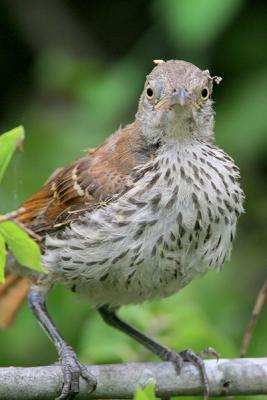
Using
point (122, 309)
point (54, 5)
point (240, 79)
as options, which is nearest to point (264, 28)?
point (240, 79)

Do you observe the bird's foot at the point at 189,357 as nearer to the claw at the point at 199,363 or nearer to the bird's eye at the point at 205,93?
the claw at the point at 199,363

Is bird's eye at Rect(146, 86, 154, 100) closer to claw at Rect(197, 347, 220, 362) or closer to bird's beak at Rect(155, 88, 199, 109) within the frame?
bird's beak at Rect(155, 88, 199, 109)

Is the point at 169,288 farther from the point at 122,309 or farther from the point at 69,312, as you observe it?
the point at 69,312

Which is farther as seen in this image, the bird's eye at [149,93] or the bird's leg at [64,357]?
the bird's eye at [149,93]

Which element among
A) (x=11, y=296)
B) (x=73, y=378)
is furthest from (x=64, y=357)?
(x=11, y=296)

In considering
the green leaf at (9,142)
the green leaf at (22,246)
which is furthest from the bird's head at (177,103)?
the green leaf at (22,246)

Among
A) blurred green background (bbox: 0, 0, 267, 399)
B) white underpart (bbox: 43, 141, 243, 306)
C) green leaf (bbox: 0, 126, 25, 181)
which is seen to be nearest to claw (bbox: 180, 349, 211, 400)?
blurred green background (bbox: 0, 0, 267, 399)
